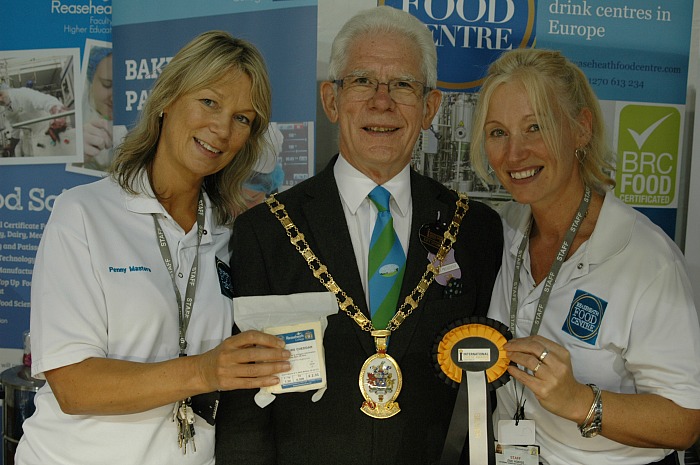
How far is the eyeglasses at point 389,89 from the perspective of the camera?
221cm

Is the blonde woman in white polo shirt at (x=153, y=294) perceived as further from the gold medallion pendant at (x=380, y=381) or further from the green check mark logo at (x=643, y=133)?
the green check mark logo at (x=643, y=133)

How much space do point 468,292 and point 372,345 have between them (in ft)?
1.25

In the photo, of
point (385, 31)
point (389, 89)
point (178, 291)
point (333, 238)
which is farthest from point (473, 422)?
point (385, 31)

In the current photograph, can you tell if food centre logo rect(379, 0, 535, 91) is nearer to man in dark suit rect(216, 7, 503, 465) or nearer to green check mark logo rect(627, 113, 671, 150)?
green check mark logo rect(627, 113, 671, 150)

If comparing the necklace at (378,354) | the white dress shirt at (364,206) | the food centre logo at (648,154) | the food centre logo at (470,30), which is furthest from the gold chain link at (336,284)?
the food centre logo at (648,154)

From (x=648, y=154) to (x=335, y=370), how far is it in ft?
6.79

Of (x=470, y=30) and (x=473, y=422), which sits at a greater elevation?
(x=470, y=30)

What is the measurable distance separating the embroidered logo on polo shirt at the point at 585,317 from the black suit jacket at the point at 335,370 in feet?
1.10

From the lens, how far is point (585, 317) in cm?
197

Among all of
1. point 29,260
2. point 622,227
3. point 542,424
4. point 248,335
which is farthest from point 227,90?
point 29,260

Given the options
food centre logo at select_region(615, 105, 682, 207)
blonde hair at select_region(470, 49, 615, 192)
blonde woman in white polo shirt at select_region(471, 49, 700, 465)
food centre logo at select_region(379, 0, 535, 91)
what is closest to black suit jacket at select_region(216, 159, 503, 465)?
blonde woman in white polo shirt at select_region(471, 49, 700, 465)

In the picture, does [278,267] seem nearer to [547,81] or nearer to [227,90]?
[227,90]

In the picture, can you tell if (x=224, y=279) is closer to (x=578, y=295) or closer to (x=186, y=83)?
(x=186, y=83)

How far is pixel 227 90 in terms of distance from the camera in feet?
7.28
